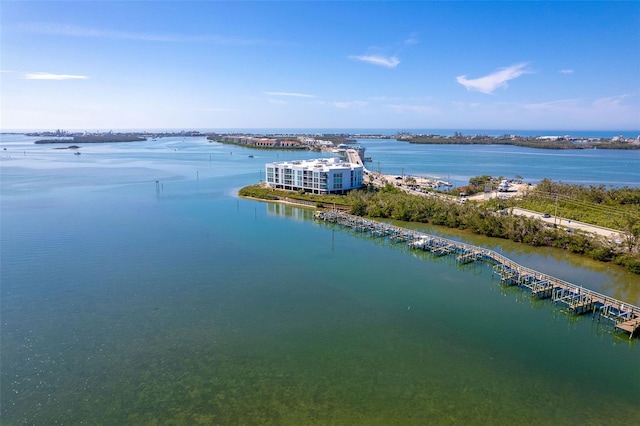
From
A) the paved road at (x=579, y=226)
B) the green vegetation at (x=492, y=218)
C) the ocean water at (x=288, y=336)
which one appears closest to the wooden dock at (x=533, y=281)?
the ocean water at (x=288, y=336)

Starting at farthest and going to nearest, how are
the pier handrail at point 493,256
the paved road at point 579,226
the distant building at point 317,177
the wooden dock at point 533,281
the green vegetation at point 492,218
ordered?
the distant building at point 317,177 < the paved road at point 579,226 < the green vegetation at point 492,218 < the pier handrail at point 493,256 < the wooden dock at point 533,281

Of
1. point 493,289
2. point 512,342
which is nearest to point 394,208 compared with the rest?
point 493,289

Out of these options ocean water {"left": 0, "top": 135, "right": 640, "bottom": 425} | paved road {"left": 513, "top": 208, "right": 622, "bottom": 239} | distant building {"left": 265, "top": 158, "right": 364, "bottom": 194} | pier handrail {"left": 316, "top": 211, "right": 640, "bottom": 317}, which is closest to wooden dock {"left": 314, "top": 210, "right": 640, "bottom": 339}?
pier handrail {"left": 316, "top": 211, "right": 640, "bottom": 317}

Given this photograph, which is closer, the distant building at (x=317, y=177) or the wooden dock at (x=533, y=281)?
the wooden dock at (x=533, y=281)

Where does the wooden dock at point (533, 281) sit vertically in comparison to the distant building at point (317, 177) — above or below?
below

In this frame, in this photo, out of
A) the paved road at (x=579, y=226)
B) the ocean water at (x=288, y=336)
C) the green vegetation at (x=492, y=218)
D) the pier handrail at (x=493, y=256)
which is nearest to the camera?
the ocean water at (x=288, y=336)

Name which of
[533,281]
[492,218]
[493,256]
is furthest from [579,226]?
[533,281]

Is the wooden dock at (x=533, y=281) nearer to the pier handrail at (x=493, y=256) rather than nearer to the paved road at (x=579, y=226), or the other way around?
the pier handrail at (x=493, y=256)
